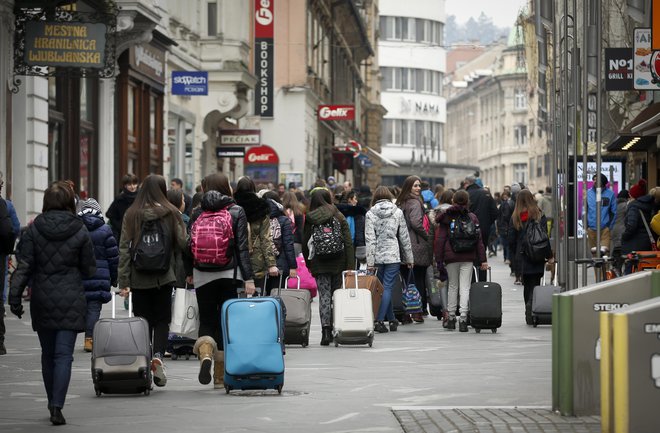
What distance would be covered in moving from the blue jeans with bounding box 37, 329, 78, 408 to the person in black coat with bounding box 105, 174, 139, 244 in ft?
29.7

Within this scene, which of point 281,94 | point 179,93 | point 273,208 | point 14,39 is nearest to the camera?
point 273,208

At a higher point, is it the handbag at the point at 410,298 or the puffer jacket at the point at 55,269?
the puffer jacket at the point at 55,269

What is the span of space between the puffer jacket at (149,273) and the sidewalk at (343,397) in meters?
0.87

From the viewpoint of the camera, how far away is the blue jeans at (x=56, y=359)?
1097cm

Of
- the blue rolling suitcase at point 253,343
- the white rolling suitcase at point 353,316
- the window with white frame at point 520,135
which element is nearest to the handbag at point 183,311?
the blue rolling suitcase at point 253,343

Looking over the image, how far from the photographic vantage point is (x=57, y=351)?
11.1 meters

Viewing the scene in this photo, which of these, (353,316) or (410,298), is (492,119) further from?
(353,316)

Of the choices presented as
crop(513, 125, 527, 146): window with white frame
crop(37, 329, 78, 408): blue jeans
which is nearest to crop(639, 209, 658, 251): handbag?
crop(37, 329, 78, 408): blue jeans

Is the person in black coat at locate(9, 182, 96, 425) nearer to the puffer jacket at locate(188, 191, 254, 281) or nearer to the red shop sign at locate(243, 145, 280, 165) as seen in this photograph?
the puffer jacket at locate(188, 191, 254, 281)

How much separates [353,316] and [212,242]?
4.54 m

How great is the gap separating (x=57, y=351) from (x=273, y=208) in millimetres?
7816

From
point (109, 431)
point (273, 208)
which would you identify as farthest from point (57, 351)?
point (273, 208)

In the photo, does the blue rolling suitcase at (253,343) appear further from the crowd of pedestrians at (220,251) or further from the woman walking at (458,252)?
the woman walking at (458,252)

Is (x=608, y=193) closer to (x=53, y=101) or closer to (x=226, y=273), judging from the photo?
(x=53, y=101)
